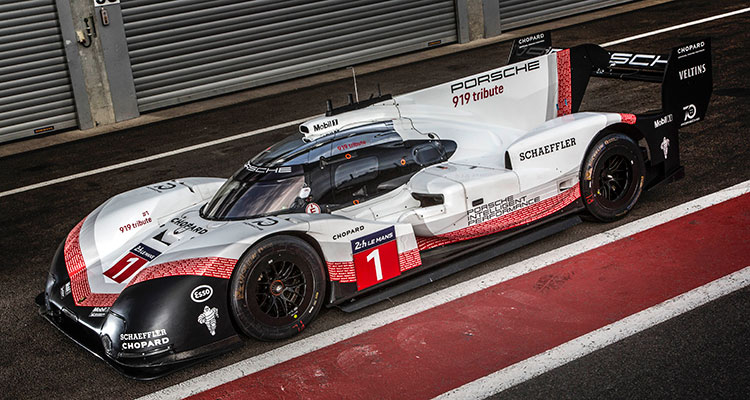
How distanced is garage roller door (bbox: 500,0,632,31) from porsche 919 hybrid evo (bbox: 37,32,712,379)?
9.74 meters

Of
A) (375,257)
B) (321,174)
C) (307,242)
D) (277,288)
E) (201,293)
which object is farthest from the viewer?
(321,174)

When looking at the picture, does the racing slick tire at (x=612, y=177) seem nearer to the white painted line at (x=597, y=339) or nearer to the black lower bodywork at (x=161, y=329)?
the white painted line at (x=597, y=339)

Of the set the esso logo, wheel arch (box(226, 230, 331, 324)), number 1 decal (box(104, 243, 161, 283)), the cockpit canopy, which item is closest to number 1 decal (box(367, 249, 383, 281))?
wheel arch (box(226, 230, 331, 324))

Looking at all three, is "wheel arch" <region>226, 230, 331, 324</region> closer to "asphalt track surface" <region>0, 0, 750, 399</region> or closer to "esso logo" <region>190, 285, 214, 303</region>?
"esso logo" <region>190, 285, 214, 303</region>

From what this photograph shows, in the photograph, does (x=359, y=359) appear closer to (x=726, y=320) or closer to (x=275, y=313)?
(x=275, y=313)

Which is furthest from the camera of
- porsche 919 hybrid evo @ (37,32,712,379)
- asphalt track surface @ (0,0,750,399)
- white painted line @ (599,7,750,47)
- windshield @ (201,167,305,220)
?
white painted line @ (599,7,750,47)

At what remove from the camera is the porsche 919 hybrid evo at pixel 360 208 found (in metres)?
6.21

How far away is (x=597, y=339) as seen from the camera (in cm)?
600

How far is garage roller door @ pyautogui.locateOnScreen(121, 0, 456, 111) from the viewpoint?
A: 15.1 m

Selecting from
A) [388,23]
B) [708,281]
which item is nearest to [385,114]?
[708,281]

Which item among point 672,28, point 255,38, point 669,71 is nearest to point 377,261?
point 669,71

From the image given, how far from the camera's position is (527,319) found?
6.40m

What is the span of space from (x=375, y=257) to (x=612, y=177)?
247 centimetres

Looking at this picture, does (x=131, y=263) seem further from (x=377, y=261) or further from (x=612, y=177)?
(x=612, y=177)
